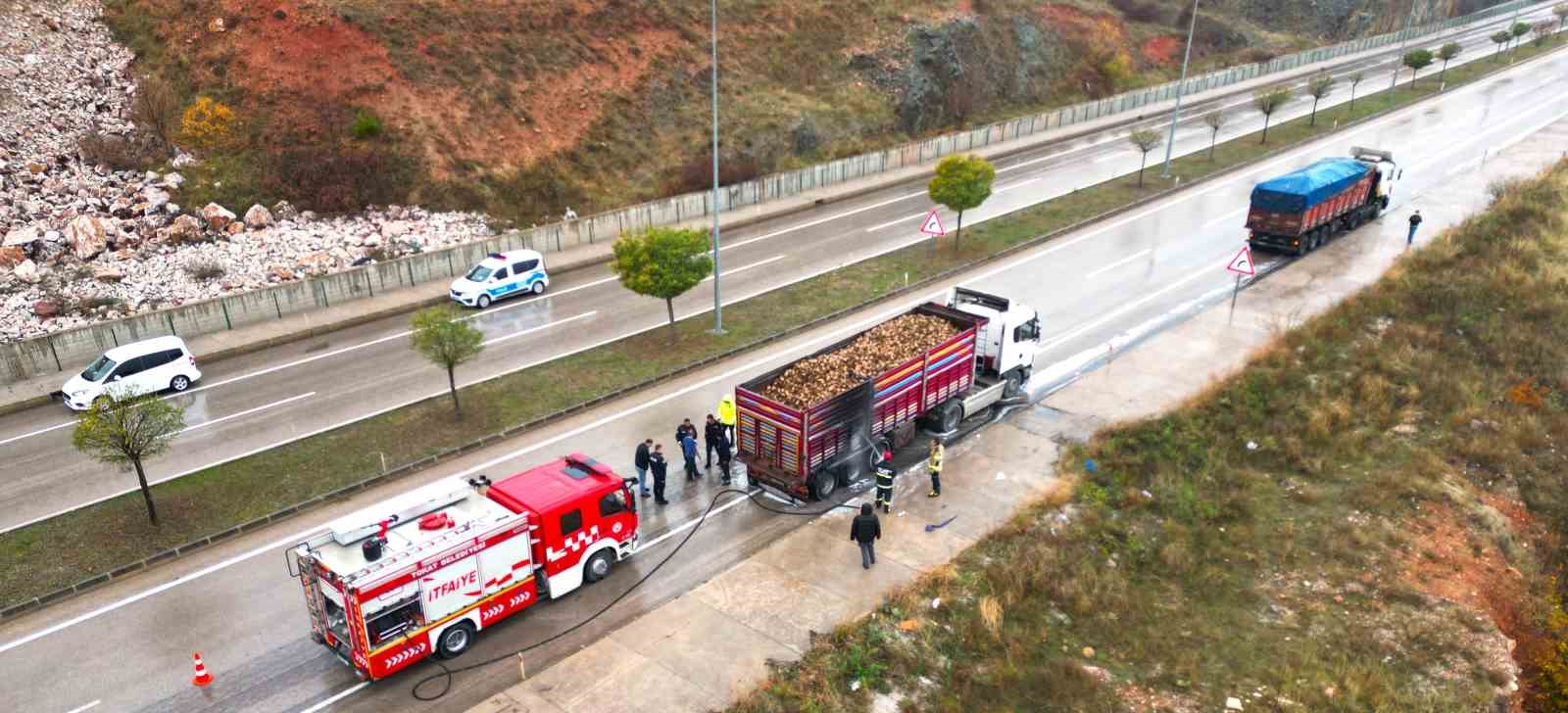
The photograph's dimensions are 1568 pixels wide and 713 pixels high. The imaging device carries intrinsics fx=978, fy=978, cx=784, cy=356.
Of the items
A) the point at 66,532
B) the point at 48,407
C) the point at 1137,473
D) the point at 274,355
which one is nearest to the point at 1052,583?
the point at 1137,473

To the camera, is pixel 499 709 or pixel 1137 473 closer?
pixel 499 709

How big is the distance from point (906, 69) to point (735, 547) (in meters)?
45.2

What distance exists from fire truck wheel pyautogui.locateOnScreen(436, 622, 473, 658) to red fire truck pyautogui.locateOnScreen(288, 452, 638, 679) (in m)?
0.02

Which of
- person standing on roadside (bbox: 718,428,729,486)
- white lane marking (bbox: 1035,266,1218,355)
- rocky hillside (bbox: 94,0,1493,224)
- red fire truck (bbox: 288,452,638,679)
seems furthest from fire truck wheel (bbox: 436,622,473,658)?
rocky hillside (bbox: 94,0,1493,224)

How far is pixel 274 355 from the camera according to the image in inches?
1154

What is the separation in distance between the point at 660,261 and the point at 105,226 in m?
21.2

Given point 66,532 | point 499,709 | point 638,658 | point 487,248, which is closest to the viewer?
point 499,709

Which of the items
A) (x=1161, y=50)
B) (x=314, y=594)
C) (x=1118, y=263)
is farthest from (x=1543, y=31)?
(x=314, y=594)

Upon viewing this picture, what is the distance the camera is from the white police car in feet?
107

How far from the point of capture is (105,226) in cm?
3412

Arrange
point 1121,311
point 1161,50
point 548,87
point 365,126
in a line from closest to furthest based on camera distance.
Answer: point 1121,311
point 365,126
point 548,87
point 1161,50

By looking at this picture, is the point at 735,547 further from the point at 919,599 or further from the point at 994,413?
the point at 994,413

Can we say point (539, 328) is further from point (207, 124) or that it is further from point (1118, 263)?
point (1118, 263)

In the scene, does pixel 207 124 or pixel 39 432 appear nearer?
pixel 39 432
